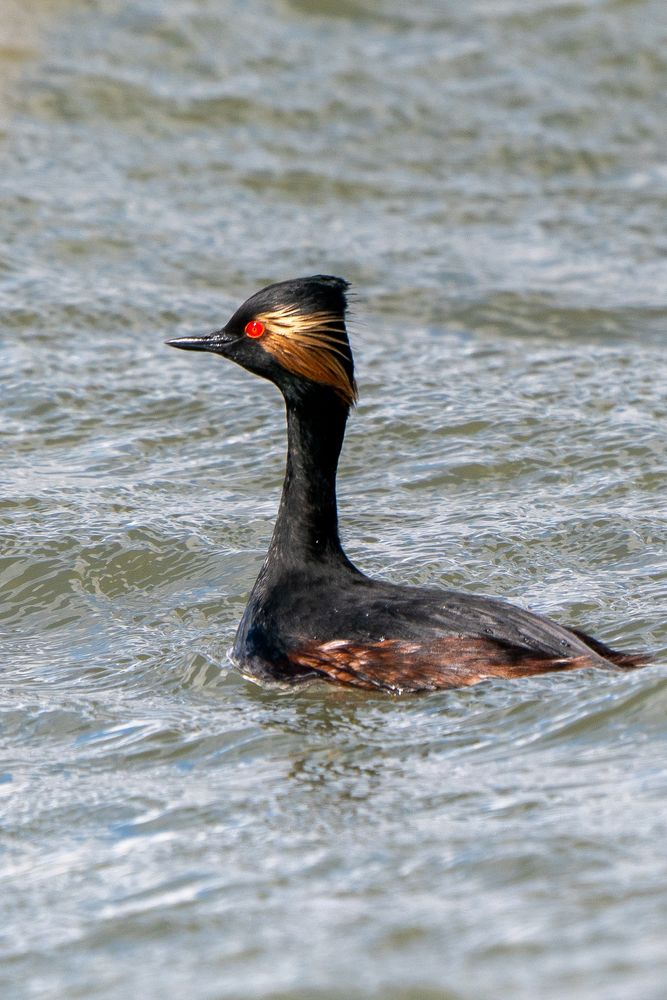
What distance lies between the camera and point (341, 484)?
9039mm

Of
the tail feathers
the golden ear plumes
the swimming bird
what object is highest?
the golden ear plumes

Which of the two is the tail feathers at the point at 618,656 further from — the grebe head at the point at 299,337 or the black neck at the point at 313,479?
the grebe head at the point at 299,337

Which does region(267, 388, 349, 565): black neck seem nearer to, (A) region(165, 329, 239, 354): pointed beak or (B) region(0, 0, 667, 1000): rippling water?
(A) region(165, 329, 239, 354): pointed beak

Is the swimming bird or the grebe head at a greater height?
the grebe head

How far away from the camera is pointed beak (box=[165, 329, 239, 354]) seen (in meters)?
7.01

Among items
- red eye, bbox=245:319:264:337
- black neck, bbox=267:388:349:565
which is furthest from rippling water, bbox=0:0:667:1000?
red eye, bbox=245:319:264:337

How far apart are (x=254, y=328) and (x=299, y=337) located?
0.23 m

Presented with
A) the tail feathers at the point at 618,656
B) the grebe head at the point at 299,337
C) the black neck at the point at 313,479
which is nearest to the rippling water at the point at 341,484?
the tail feathers at the point at 618,656

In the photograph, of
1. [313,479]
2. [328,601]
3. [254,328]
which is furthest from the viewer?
[313,479]

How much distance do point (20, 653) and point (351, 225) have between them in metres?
6.47

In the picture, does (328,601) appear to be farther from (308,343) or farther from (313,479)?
(308,343)

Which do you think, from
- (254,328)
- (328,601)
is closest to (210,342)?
(254,328)

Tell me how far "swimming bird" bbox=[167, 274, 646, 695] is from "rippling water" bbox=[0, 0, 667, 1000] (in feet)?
0.49

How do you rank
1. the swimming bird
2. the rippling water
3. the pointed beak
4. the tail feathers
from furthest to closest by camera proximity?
the pointed beak < the tail feathers < the swimming bird < the rippling water
